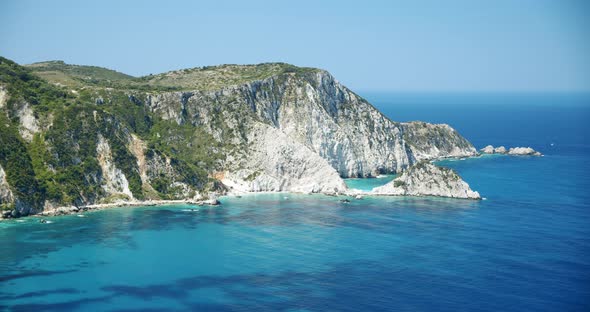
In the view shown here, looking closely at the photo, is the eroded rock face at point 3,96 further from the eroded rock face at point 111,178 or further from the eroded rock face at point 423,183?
the eroded rock face at point 423,183

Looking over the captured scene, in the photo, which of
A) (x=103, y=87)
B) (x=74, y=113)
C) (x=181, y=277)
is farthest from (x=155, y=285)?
(x=103, y=87)

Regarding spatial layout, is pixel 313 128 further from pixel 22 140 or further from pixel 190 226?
pixel 22 140

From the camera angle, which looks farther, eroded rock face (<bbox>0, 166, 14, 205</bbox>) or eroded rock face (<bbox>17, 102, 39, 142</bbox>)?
eroded rock face (<bbox>17, 102, 39, 142</bbox>)

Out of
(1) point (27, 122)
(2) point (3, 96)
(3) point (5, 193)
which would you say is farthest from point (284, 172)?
(3) point (5, 193)

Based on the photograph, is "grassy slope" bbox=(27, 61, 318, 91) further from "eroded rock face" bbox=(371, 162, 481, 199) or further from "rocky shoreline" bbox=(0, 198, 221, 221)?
"eroded rock face" bbox=(371, 162, 481, 199)

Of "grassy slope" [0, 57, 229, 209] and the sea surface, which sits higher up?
"grassy slope" [0, 57, 229, 209]

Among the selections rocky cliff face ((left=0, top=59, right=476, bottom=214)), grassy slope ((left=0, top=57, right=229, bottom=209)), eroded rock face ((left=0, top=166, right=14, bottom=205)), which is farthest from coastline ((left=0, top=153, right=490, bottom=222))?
eroded rock face ((left=0, top=166, right=14, bottom=205))
